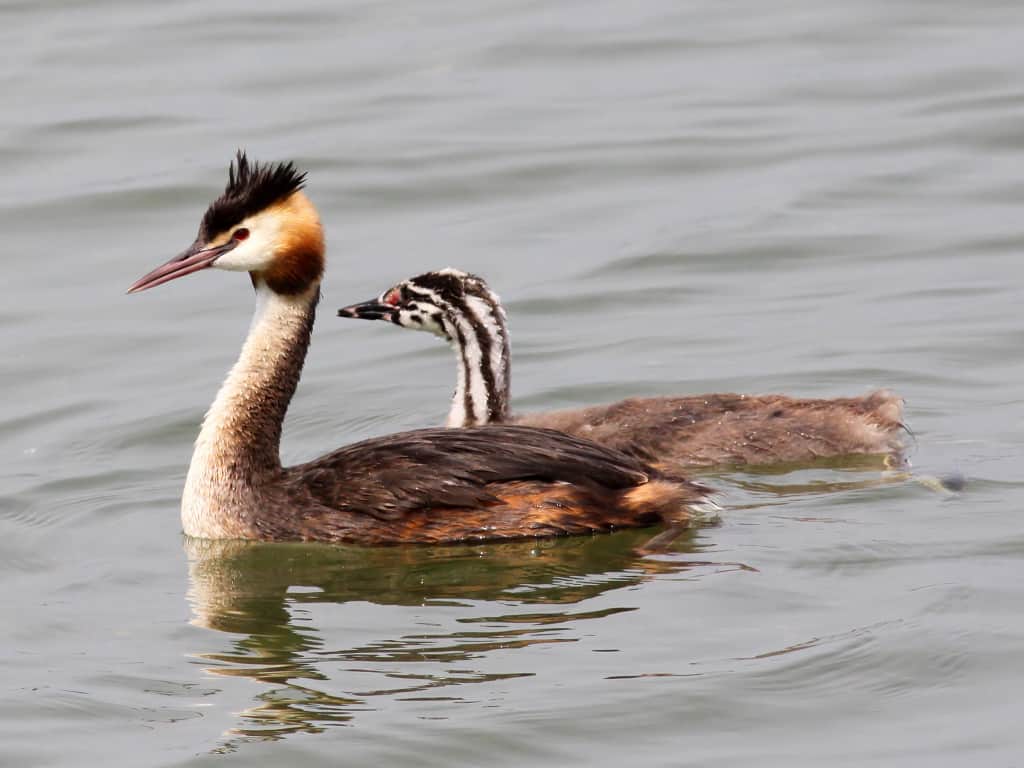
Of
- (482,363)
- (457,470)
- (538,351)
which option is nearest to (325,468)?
(457,470)

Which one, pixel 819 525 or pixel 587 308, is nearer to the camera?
pixel 819 525

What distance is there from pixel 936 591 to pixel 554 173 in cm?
818

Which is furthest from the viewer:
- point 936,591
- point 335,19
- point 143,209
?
point 335,19

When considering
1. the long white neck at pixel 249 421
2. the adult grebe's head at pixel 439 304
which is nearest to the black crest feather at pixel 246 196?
the long white neck at pixel 249 421

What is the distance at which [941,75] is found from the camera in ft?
58.7

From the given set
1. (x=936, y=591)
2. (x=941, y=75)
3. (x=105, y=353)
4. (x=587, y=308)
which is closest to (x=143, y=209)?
(x=105, y=353)

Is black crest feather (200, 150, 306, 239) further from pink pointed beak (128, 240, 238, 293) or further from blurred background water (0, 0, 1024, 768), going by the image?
blurred background water (0, 0, 1024, 768)

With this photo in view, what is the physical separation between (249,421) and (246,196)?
3.33ft

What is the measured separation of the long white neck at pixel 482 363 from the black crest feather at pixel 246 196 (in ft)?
5.23

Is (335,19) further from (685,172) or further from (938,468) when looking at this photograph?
(938,468)

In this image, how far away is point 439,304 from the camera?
1102 cm

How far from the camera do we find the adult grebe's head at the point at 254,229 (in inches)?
376

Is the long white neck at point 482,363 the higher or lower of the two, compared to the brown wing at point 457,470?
higher

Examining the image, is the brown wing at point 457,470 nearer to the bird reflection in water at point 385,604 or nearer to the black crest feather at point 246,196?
the bird reflection in water at point 385,604
